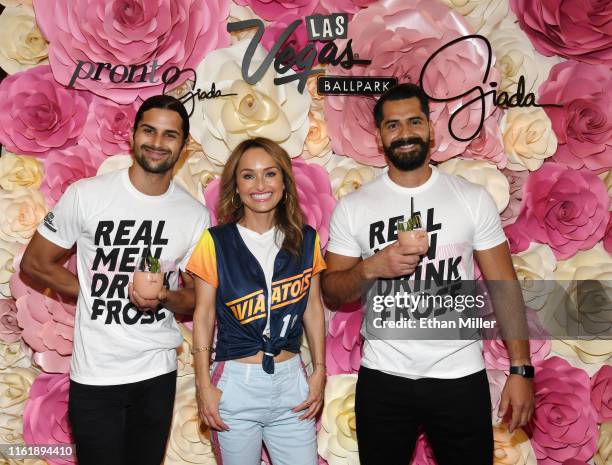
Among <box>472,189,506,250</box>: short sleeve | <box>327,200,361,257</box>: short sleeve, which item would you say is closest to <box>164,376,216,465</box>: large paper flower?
<box>327,200,361,257</box>: short sleeve

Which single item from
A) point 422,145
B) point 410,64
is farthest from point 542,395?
point 410,64

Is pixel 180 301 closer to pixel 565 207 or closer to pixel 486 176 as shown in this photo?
pixel 486 176

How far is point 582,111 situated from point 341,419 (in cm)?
189

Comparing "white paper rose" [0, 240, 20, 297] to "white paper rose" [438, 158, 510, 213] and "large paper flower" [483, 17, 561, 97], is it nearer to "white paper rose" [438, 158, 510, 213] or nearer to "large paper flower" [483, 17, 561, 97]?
"white paper rose" [438, 158, 510, 213]

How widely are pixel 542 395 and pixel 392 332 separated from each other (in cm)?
103

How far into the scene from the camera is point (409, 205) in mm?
2283

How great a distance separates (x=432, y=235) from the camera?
88.7 inches

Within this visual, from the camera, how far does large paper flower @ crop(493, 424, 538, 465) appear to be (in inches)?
107

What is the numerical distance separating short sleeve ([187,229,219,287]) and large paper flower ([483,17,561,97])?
1601 millimetres

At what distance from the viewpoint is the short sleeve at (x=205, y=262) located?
213cm

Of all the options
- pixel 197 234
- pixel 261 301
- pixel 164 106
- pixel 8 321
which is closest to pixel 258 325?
pixel 261 301

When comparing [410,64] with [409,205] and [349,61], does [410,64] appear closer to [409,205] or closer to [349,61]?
[349,61]

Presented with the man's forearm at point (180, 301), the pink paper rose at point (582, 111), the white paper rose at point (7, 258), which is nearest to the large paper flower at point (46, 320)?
the white paper rose at point (7, 258)

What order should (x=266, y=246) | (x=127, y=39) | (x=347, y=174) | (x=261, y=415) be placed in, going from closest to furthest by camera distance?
(x=261, y=415) → (x=266, y=246) → (x=127, y=39) → (x=347, y=174)
